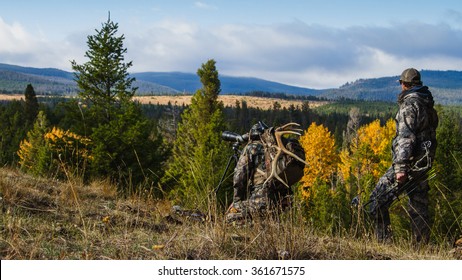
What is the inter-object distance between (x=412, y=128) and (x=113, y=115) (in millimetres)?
23004

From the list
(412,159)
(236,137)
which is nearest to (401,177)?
(412,159)

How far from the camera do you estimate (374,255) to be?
4.41 metres

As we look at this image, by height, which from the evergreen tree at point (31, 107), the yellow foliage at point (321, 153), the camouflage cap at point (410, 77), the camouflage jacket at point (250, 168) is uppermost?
the camouflage cap at point (410, 77)

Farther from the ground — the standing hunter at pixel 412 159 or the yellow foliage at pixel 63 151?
the standing hunter at pixel 412 159

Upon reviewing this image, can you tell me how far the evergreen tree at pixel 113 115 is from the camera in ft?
79.2

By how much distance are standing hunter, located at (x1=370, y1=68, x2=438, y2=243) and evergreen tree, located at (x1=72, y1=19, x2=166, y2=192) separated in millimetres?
16987

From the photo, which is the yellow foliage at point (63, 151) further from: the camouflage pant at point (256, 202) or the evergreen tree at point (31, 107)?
the evergreen tree at point (31, 107)

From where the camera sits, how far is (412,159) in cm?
671

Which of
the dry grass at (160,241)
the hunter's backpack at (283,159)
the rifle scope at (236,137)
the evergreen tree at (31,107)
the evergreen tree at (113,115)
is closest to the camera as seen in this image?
the dry grass at (160,241)

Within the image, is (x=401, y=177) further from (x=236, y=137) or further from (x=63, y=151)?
(x=63, y=151)

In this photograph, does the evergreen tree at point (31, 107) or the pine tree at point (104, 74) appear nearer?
the pine tree at point (104, 74)

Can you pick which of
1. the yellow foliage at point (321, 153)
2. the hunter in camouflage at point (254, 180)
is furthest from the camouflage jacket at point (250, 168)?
the yellow foliage at point (321, 153)

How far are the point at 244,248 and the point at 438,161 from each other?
2296 cm

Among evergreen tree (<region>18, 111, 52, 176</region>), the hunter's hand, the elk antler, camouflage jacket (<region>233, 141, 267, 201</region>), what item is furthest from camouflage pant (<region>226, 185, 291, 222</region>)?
evergreen tree (<region>18, 111, 52, 176</region>)
